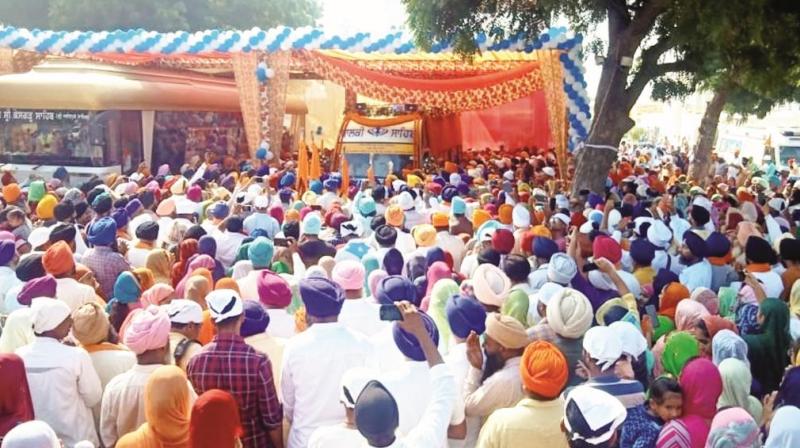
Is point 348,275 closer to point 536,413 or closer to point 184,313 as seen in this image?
point 184,313

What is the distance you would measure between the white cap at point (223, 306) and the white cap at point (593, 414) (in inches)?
67.4

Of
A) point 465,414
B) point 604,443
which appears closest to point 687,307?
point 465,414

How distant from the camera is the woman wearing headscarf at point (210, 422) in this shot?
3.15 meters

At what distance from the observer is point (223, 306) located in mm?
3967

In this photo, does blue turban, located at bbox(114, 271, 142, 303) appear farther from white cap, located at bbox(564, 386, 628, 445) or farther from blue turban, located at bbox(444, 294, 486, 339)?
white cap, located at bbox(564, 386, 628, 445)

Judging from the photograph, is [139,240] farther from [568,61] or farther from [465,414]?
[568,61]

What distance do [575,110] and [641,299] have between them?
29.2 feet

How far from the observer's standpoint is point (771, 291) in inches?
241

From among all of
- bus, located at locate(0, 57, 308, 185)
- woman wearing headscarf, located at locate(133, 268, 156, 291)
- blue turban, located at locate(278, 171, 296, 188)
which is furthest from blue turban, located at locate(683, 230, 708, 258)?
bus, located at locate(0, 57, 308, 185)

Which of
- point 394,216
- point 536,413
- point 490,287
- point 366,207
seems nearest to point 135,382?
point 536,413

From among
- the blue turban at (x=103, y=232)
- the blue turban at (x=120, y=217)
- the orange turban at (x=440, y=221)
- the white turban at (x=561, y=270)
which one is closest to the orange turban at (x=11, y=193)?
the blue turban at (x=120, y=217)

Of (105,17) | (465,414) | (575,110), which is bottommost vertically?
(465,414)

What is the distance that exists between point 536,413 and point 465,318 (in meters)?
0.89

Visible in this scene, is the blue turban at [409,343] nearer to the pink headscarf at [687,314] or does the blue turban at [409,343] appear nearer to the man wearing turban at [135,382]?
the man wearing turban at [135,382]
